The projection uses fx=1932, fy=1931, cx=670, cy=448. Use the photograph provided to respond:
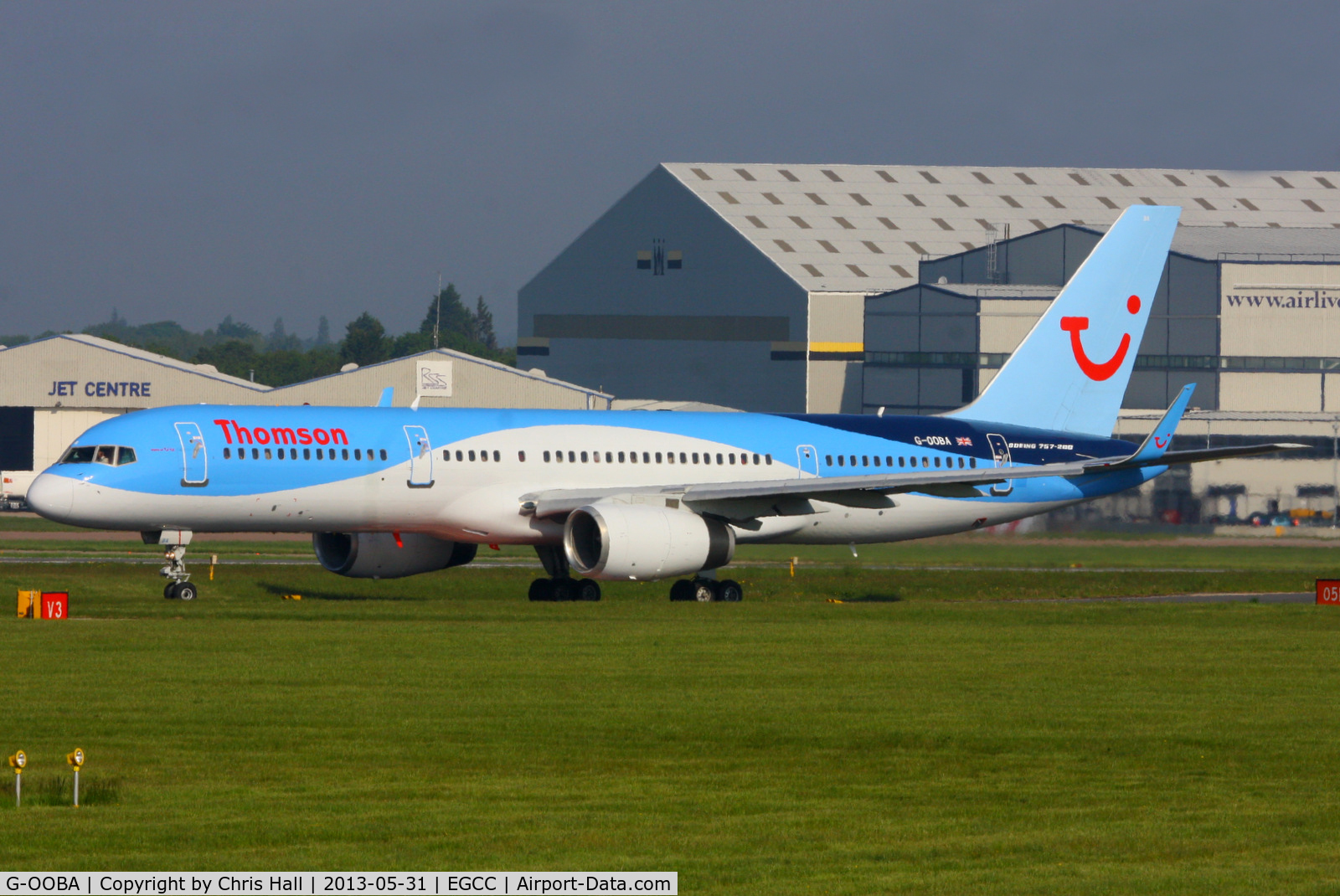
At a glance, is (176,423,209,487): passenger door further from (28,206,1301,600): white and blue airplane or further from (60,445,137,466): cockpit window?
(60,445,137,466): cockpit window

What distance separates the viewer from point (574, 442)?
46.0 m

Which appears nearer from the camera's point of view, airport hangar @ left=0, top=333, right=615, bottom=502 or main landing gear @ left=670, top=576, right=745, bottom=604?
main landing gear @ left=670, top=576, right=745, bottom=604

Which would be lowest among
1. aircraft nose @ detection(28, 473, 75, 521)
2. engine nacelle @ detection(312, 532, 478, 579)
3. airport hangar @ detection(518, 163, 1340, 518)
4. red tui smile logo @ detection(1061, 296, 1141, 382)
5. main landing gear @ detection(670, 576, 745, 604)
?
main landing gear @ detection(670, 576, 745, 604)

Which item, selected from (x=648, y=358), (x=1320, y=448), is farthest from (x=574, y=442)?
(x=648, y=358)

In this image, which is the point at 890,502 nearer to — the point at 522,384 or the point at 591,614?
the point at 591,614

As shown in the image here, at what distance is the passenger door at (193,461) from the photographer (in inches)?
1620

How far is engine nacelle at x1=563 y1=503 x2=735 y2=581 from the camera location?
4191cm

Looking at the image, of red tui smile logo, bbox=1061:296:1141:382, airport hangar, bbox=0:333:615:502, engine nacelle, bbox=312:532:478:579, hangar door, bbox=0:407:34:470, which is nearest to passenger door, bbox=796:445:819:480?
engine nacelle, bbox=312:532:478:579

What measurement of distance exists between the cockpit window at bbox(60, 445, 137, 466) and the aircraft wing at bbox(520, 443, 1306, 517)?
8874mm

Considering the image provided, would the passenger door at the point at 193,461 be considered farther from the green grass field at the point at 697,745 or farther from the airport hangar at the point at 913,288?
the airport hangar at the point at 913,288

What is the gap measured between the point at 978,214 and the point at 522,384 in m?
41.2

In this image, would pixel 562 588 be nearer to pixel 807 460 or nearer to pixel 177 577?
pixel 807 460
